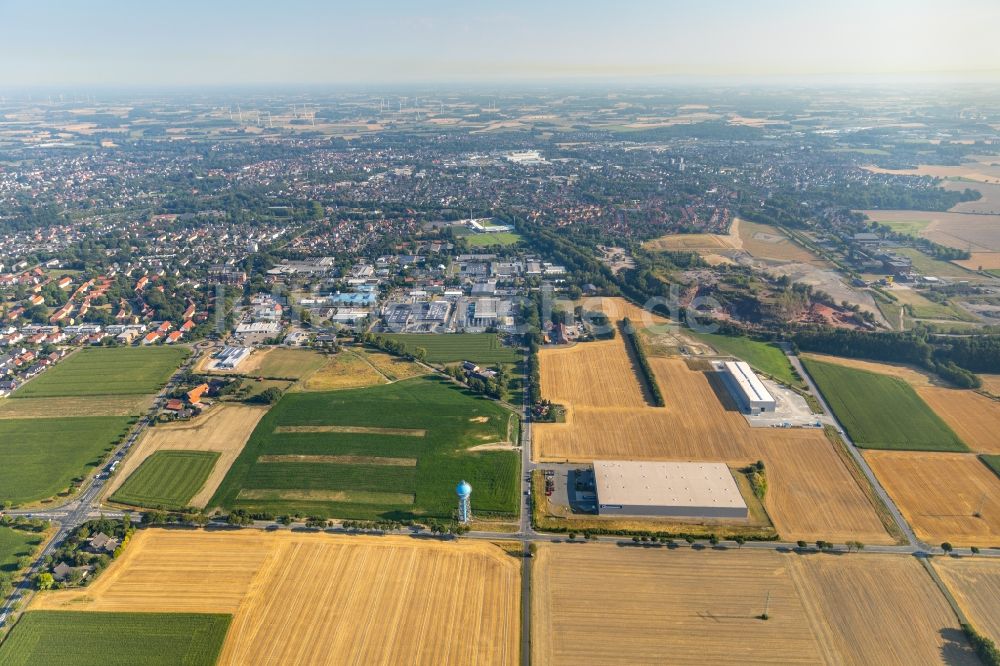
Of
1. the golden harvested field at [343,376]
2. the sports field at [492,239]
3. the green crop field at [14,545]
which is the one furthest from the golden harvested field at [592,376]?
the sports field at [492,239]

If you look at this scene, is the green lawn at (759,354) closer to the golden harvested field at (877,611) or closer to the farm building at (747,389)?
the farm building at (747,389)

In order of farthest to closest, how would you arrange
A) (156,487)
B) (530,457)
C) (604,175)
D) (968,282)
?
(604,175)
(968,282)
(530,457)
(156,487)

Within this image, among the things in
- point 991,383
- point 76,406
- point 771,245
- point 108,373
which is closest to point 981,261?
point 771,245

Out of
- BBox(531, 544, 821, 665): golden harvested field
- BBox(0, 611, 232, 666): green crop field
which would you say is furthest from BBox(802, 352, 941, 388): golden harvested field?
BBox(0, 611, 232, 666): green crop field

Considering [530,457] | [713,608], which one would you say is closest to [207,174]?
[530,457]

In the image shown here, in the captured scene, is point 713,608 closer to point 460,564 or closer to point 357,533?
point 460,564

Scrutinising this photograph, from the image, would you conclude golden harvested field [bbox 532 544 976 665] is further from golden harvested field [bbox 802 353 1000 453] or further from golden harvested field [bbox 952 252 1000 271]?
golden harvested field [bbox 952 252 1000 271]
